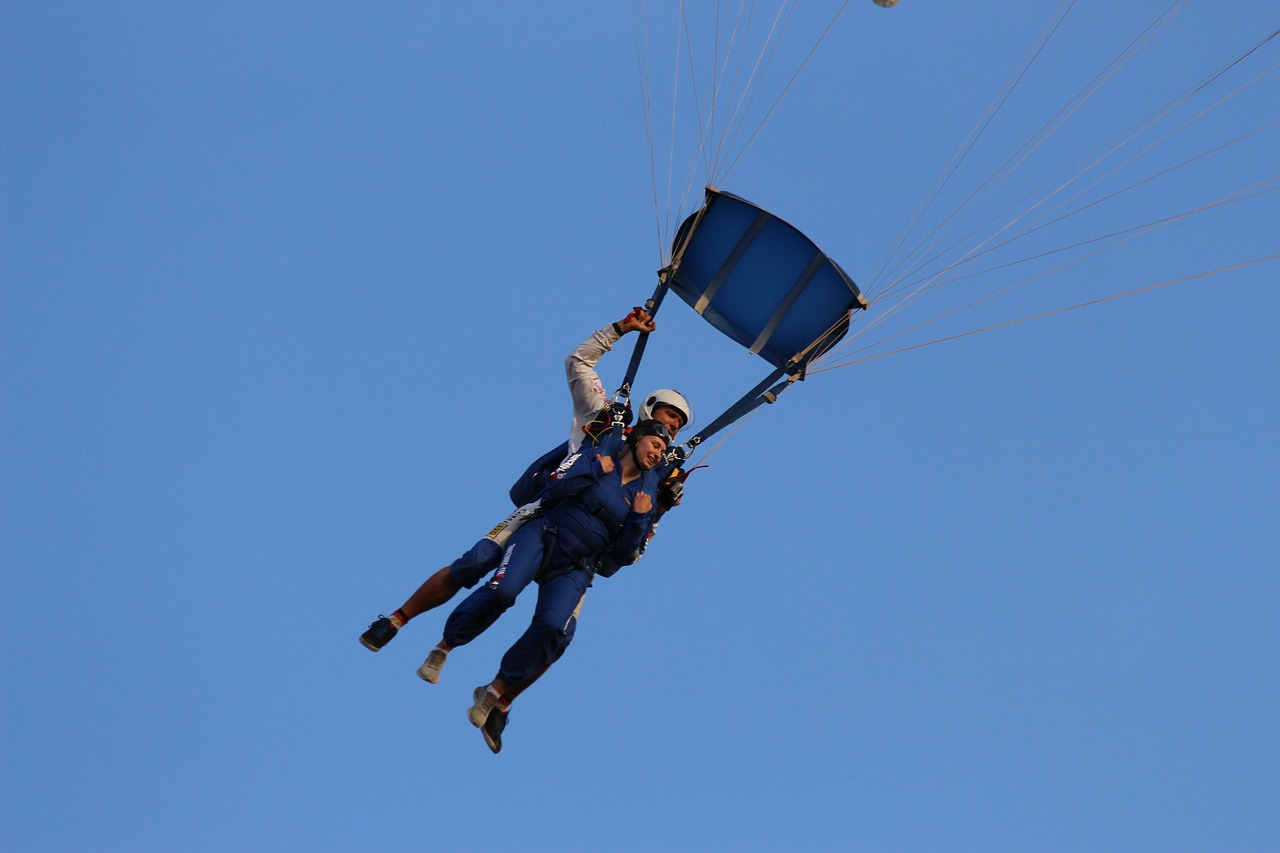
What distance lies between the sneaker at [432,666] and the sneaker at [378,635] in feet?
1.24

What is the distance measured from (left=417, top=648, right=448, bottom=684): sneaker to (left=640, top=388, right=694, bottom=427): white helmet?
202 centimetres

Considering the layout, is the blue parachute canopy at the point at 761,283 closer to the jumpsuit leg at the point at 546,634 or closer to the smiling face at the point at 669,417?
the smiling face at the point at 669,417

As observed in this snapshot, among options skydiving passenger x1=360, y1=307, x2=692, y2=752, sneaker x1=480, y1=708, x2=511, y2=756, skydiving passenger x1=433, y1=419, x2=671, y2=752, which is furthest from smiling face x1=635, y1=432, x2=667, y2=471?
sneaker x1=480, y1=708, x2=511, y2=756

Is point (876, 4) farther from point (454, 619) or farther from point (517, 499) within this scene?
point (454, 619)

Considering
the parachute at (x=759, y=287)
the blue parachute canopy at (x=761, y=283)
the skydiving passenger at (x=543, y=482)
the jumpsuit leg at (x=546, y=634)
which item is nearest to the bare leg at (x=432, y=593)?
the skydiving passenger at (x=543, y=482)

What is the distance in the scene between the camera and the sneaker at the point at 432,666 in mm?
11938

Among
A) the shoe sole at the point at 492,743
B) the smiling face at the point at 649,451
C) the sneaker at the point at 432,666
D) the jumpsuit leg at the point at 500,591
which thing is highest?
the smiling face at the point at 649,451

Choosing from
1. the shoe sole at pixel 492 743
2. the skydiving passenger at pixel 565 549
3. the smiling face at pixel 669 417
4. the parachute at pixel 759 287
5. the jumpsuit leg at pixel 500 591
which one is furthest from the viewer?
the parachute at pixel 759 287

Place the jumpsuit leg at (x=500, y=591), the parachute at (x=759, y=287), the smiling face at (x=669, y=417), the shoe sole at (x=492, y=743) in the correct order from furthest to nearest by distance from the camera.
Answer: the parachute at (x=759, y=287)
the smiling face at (x=669, y=417)
the shoe sole at (x=492, y=743)
the jumpsuit leg at (x=500, y=591)

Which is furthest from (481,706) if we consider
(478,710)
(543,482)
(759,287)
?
(759,287)

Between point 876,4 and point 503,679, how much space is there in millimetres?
4821

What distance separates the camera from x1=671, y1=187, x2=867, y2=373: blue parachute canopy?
1295 centimetres

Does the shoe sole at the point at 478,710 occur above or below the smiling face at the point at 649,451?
below

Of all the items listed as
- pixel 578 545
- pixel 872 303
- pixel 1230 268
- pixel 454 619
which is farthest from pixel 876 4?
pixel 454 619
